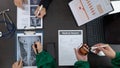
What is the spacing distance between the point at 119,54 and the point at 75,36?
225 millimetres

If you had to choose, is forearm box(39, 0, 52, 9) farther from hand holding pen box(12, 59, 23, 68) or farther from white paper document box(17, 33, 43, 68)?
hand holding pen box(12, 59, 23, 68)

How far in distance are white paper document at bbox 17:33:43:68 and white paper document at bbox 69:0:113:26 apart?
7.6 inches

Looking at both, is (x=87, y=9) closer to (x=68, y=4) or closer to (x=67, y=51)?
(x=68, y=4)

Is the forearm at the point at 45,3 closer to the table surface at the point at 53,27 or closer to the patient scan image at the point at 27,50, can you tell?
the table surface at the point at 53,27

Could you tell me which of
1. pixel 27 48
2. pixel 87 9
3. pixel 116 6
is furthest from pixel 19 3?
pixel 116 6

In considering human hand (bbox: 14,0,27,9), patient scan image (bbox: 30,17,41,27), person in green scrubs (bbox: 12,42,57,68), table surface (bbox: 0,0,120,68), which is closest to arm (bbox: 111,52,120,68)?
table surface (bbox: 0,0,120,68)

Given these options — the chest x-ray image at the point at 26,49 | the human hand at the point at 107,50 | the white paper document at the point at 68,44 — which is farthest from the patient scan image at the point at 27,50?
the human hand at the point at 107,50

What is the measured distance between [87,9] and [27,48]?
1.08 feet

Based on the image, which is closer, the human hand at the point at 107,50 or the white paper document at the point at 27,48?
the human hand at the point at 107,50

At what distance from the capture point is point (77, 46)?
1201 millimetres

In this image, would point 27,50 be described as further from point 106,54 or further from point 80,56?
point 106,54

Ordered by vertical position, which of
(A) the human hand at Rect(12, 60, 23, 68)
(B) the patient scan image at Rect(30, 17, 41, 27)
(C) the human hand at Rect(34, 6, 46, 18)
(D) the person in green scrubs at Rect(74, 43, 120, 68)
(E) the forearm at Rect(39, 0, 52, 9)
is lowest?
(A) the human hand at Rect(12, 60, 23, 68)

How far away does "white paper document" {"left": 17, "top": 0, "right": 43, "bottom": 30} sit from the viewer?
1.19 metres

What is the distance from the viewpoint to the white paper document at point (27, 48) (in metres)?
1.19
